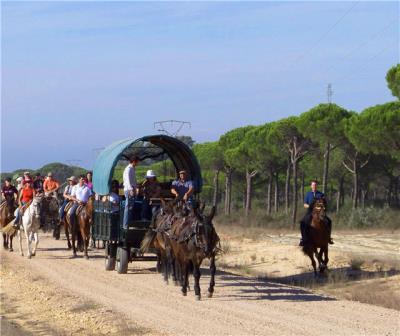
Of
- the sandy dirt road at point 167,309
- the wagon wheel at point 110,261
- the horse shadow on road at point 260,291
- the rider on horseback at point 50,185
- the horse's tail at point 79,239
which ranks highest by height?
the rider on horseback at point 50,185

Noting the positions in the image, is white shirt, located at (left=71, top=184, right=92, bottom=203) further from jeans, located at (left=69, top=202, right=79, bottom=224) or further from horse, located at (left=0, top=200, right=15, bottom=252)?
horse, located at (left=0, top=200, right=15, bottom=252)

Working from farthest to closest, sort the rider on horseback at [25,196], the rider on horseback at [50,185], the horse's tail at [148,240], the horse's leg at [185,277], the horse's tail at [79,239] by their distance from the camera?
the rider on horseback at [50,185], the rider on horseback at [25,196], the horse's tail at [79,239], the horse's tail at [148,240], the horse's leg at [185,277]

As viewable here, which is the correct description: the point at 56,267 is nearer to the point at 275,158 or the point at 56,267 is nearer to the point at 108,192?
the point at 108,192

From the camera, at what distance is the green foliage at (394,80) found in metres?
38.6

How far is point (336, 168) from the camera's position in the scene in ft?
211

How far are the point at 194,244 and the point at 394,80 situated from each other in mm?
23202

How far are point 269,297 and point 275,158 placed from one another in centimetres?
4325

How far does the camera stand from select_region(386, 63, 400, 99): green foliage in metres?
38.6

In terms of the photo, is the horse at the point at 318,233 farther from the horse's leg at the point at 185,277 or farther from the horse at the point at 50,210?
the horse at the point at 50,210

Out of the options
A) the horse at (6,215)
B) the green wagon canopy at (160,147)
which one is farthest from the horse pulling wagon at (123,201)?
the horse at (6,215)

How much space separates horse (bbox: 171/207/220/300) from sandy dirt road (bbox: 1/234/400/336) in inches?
18.7

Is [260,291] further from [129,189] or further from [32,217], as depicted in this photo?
[32,217]

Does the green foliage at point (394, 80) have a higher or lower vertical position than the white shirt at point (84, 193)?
→ higher

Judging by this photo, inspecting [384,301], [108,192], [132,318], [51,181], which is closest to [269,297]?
[384,301]
